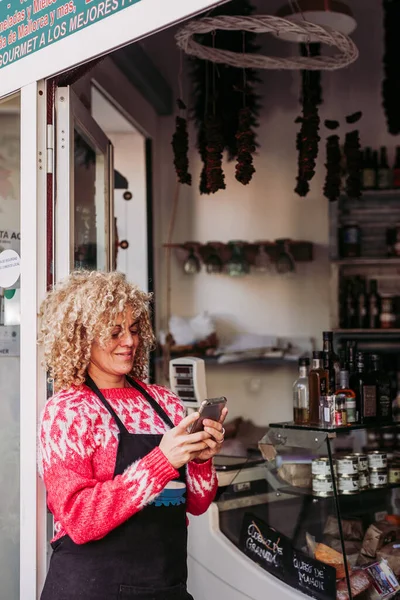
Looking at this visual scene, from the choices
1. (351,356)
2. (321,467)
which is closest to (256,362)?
(351,356)

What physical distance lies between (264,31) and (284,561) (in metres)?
2.44

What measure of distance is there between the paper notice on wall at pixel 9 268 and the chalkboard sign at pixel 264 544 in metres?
1.33

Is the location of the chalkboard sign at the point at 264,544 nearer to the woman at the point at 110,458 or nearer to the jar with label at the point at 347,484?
the jar with label at the point at 347,484

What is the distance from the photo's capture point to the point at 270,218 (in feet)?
21.2

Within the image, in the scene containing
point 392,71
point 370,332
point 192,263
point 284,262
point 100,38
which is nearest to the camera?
point 100,38

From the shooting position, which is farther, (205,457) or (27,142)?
(27,142)

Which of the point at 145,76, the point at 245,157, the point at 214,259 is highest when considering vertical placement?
the point at 145,76

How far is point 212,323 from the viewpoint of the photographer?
6.30 meters

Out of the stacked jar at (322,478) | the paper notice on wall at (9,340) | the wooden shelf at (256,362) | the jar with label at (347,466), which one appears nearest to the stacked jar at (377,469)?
the jar with label at (347,466)

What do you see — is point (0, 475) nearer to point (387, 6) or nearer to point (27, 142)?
point (27, 142)

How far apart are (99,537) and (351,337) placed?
4.12 meters

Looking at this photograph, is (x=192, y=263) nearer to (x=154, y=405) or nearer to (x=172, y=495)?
(x=154, y=405)

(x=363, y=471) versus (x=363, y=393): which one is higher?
(x=363, y=393)

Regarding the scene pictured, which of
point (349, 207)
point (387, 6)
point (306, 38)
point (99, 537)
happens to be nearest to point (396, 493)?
point (99, 537)
